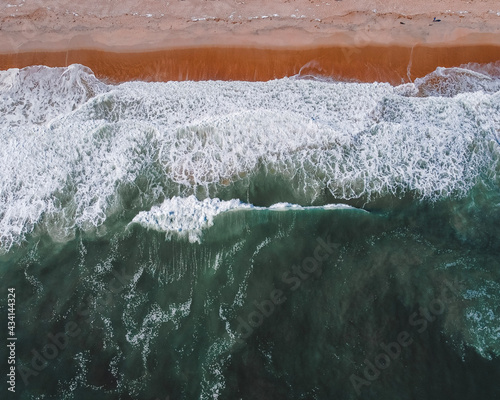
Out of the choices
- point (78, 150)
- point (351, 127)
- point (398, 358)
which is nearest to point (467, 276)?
point (398, 358)

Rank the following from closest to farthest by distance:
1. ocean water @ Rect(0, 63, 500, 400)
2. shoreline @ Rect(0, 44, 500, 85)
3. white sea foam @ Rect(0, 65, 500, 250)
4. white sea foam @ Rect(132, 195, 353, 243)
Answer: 1. ocean water @ Rect(0, 63, 500, 400)
2. white sea foam @ Rect(132, 195, 353, 243)
3. white sea foam @ Rect(0, 65, 500, 250)
4. shoreline @ Rect(0, 44, 500, 85)

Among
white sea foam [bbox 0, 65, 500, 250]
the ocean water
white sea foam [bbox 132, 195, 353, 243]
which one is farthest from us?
white sea foam [bbox 0, 65, 500, 250]

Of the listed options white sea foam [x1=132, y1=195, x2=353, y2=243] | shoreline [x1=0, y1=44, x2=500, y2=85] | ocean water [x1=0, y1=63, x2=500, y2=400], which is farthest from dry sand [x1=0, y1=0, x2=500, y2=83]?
white sea foam [x1=132, y1=195, x2=353, y2=243]

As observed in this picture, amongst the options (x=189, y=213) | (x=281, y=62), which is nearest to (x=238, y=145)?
(x=189, y=213)

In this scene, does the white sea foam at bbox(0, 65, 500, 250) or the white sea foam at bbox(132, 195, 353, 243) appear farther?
the white sea foam at bbox(0, 65, 500, 250)

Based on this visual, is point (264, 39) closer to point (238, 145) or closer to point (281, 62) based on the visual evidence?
point (281, 62)

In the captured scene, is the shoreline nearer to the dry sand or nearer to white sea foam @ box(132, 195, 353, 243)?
the dry sand
